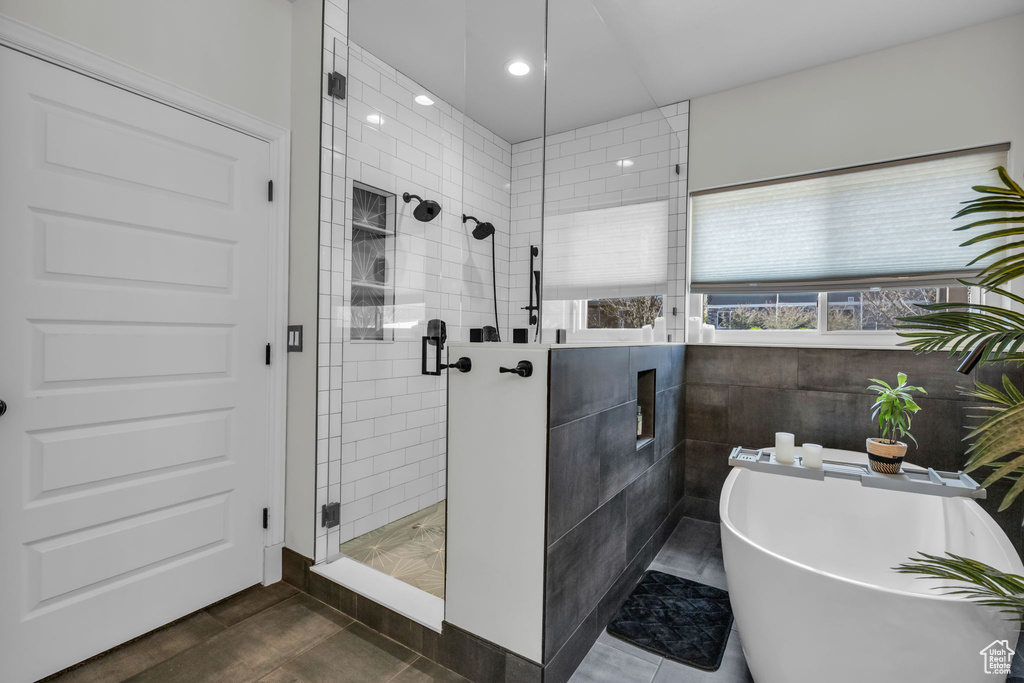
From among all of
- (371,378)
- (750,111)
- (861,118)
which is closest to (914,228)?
(861,118)

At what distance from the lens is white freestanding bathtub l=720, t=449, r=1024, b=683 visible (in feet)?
3.70

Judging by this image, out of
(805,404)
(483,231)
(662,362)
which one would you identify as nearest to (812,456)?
(805,404)

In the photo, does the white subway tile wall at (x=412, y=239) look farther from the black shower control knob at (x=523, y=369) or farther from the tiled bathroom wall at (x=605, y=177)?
the black shower control knob at (x=523, y=369)

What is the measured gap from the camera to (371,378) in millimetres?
2182

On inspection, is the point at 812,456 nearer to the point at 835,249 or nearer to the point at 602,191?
the point at 835,249

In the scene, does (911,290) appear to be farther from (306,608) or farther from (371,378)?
(306,608)

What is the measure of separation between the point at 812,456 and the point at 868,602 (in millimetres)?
1050

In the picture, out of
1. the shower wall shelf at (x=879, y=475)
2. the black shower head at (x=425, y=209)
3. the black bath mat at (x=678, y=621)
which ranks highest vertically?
the black shower head at (x=425, y=209)

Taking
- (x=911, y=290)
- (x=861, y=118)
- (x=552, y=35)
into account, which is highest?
(x=861, y=118)

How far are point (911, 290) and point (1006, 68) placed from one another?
1.09m

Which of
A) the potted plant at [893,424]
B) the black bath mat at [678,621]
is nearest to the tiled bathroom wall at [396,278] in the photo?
the black bath mat at [678,621]

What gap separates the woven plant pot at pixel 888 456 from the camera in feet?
6.59

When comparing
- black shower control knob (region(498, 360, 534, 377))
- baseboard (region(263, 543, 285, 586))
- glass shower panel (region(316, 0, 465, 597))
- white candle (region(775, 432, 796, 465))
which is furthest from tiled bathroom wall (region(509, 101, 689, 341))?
baseboard (region(263, 543, 285, 586))

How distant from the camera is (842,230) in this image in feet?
8.77
